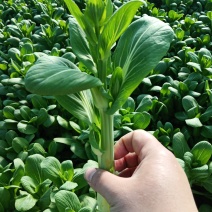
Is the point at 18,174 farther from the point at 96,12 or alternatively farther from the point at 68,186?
the point at 96,12

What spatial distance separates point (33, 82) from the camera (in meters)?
0.98

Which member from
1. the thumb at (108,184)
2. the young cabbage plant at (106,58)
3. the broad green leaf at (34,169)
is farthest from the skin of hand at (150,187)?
the broad green leaf at (34,169)

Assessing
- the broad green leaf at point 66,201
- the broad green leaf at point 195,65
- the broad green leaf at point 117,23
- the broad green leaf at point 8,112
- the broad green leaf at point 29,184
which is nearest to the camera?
the broad green leaf at point 117,23

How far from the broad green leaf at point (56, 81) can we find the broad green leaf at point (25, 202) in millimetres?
778

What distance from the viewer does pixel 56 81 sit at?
0.97 meters

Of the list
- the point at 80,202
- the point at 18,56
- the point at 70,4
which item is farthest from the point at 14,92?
the point at 70,4

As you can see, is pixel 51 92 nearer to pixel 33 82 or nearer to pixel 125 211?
pixel 33 82

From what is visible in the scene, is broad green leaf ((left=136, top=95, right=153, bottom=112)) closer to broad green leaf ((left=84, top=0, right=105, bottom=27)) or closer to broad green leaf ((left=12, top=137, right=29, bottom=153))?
broad green leaf ((left=12, top=137, right=29, bottom=153))

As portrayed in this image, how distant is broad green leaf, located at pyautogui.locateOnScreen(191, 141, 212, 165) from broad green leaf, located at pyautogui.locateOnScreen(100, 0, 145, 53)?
794mm

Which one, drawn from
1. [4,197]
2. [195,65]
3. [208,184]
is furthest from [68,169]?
[195,65]

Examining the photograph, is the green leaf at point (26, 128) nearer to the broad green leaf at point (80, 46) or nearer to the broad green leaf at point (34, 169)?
the broad green leaf at point (34, 169)

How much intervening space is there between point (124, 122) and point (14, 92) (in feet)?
2.79

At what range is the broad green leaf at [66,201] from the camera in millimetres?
1505

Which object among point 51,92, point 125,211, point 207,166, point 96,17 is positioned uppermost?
point 96,17
